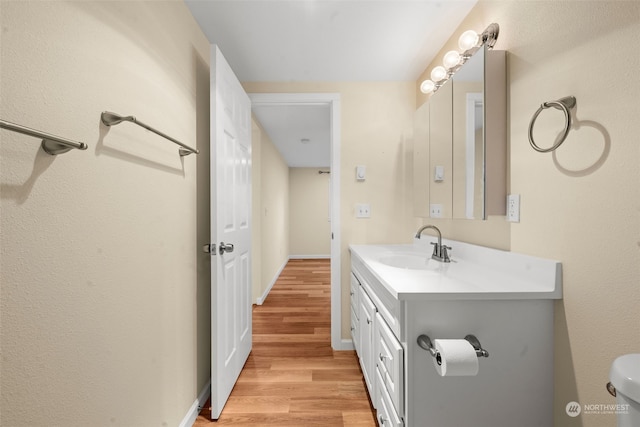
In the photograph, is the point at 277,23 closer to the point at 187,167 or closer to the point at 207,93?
the point at 207,93

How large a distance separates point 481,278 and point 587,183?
0.50 m

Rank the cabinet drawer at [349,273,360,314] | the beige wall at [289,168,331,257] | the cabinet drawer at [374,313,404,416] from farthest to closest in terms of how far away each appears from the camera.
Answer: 1. the beige wall at [289,168,331,257]
2. the cabinet drawer at [349,273,360,314]
3. the cabinet drawer at [374,313,404,416]

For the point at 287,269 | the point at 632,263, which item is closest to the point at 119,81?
the point at 632,263

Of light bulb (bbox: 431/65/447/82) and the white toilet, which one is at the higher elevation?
light bulb (bbox: 431/65/447/82)

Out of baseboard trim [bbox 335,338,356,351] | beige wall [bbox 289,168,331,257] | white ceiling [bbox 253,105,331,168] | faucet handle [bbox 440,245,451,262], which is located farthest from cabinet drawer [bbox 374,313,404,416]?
beige wall [bbox 289,168,331,257]

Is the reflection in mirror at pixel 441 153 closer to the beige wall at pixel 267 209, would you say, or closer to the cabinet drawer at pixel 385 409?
the cabinet drawer at pixel 385 409

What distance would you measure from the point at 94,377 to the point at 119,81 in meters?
0.96

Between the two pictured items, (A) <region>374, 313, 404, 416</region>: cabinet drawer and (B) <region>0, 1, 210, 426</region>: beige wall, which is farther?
(A) <region>374, 313, 404, 416</region>: cabinet drawer

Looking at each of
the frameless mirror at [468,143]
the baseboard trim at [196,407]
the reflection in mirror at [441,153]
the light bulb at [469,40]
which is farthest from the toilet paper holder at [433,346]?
the light bulb at [469,40]

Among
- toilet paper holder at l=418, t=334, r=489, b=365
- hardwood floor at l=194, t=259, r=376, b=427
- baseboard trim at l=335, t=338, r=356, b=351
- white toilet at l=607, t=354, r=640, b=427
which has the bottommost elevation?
hardwood floor at l=194, t=259, r=376, b=427

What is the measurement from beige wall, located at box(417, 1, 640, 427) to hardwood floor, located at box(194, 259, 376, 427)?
1045 millimetres

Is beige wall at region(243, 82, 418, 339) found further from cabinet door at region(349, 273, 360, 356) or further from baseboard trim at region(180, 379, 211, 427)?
baseboard trim at region(180, 379, 211, 427)

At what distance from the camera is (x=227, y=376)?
163cm

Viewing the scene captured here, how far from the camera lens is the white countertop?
3.17 ft
